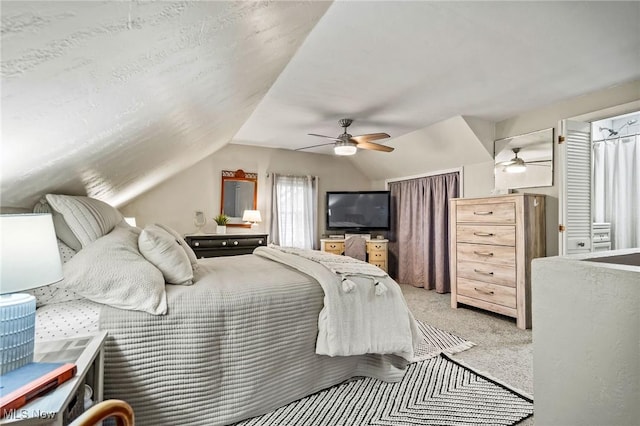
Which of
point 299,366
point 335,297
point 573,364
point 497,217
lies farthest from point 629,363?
point 497,217

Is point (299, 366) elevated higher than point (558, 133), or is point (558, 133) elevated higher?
point (558, 133)

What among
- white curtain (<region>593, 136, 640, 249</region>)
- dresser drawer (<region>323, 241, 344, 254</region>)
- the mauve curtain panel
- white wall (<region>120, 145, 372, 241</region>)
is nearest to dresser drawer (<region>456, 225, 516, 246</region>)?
the mauve curtain panel

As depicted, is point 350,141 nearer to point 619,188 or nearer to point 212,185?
point 212,185

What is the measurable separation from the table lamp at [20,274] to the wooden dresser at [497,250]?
12.0ft

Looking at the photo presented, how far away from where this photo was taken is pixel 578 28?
197 centimetres

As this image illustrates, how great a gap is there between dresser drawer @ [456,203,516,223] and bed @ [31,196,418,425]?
77.1 inches

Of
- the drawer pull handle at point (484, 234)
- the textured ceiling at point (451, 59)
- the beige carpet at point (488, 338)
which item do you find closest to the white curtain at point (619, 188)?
the drawer pull handle at point (484, 234)

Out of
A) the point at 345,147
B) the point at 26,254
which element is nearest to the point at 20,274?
the point at 26,254

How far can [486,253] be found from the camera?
3.51m

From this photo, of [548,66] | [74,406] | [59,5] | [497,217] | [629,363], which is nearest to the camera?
[59,5]

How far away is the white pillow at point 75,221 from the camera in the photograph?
5.33 ft

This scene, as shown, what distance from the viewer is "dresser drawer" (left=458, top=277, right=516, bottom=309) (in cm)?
326

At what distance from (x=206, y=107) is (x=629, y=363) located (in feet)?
7.20

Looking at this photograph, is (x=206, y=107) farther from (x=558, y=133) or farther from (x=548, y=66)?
(x=558, y=133)
